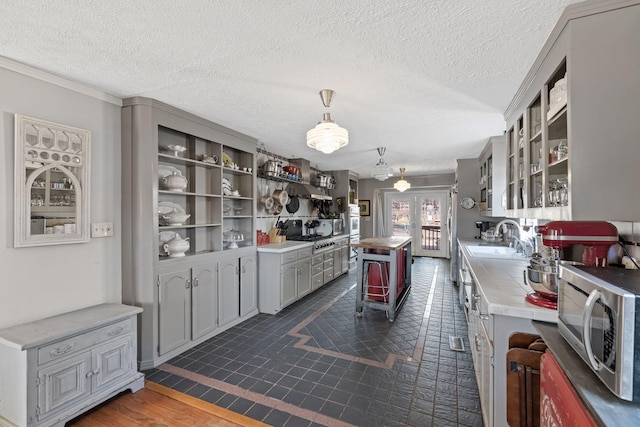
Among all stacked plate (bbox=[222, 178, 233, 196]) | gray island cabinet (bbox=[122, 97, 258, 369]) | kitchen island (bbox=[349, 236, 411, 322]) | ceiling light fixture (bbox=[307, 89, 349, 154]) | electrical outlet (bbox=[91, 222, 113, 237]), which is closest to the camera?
ceiling light fixture (bbox=[307, 89, 349, 154])

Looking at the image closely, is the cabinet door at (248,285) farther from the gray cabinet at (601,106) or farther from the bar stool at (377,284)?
the gray cabinet at (601,106)

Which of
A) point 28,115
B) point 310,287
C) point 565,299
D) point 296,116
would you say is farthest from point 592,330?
point 310,287

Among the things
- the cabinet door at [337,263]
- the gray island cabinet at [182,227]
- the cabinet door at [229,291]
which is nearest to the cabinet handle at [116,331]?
the gray island cabinet at [182,227]

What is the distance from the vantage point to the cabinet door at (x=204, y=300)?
2850 millimetres

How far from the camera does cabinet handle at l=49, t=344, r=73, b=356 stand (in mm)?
1742

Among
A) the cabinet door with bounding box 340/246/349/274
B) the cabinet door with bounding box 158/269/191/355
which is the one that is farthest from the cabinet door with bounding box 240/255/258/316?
the cabinet door with bounding box 340/246/349/274

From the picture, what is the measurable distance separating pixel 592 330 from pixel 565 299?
0.25 metres

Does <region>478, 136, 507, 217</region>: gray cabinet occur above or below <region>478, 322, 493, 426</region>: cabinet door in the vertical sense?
above

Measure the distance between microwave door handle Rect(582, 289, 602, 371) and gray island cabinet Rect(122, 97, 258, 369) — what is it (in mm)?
2764

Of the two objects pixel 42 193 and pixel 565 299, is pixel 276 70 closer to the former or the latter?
pixel 42 193

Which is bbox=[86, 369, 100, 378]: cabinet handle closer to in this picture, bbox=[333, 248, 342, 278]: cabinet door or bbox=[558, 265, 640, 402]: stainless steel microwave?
bbox=[558, 265, 640, 402]: stainless steel microwave

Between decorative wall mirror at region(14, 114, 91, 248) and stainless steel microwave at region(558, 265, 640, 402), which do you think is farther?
decorative wall mirror at region(14, 114, 91, 248)

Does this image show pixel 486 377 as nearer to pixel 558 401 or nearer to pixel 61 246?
pixel 558 401

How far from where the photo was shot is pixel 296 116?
2.86 metres
